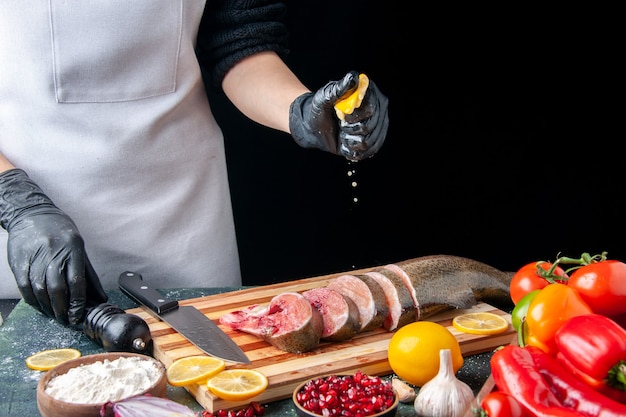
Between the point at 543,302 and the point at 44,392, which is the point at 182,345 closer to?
the point at 44,392

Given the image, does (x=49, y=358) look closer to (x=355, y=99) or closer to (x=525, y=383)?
(x=355, y=99)

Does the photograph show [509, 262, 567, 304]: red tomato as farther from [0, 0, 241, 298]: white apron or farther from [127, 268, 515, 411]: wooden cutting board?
[0, 0, 241, 298]: white apron

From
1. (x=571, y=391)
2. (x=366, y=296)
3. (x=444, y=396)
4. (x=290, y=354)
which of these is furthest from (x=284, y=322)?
(x=571, y=391)

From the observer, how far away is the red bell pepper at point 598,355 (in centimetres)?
164

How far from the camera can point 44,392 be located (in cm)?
188

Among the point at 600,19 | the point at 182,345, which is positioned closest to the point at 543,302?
the point at 182,345

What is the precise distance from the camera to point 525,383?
165 cm

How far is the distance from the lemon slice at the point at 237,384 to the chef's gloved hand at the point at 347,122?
76 centimetres

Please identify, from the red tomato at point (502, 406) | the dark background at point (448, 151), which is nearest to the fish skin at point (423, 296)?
the red tomato at point (502, 406)

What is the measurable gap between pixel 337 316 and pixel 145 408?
2.78 feet

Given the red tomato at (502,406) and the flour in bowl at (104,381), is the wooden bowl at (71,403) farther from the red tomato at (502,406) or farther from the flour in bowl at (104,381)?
the red tomato at (502,406)

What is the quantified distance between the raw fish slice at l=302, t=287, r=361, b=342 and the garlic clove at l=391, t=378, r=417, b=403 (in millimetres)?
351

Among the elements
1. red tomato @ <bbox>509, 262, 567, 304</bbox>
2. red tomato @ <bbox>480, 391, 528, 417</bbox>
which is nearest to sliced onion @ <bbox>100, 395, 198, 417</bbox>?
red tomato @ <bbox>480, 391, 528, 417</bbox>

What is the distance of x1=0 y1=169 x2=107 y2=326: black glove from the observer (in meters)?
2.45
